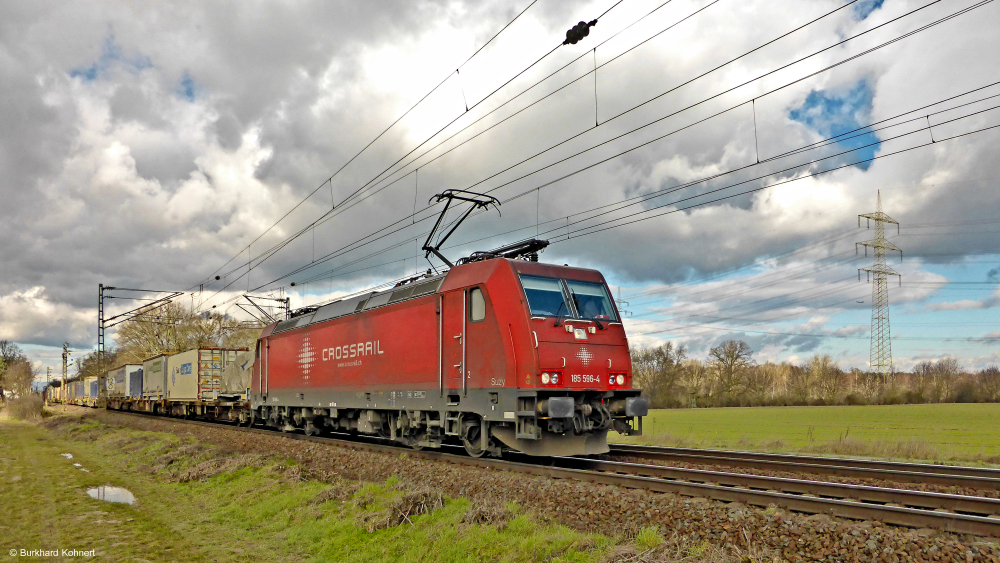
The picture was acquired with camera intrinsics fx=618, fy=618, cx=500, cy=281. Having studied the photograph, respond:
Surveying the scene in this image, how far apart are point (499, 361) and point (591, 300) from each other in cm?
273

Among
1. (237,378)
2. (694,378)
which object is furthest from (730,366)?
(237,378)

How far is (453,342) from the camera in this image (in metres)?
14.0

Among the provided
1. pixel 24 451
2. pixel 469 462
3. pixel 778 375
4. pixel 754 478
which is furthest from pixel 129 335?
pixel 778 375

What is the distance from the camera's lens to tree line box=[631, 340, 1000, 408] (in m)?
59.4

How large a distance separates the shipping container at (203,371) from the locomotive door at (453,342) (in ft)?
72.8

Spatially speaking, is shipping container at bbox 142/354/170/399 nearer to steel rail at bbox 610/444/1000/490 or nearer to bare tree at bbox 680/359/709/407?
steel rail at bbox 610/444/1000/490

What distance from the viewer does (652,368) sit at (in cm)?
7538

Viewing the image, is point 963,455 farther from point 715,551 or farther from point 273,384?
point 273,384

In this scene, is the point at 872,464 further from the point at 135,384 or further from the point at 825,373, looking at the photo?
the point at 825,373

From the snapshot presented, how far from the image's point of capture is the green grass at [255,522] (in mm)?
7641

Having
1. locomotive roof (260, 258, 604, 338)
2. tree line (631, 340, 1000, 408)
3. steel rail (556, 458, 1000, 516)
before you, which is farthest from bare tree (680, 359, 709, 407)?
steel rail (556, 458, 1000, 516)

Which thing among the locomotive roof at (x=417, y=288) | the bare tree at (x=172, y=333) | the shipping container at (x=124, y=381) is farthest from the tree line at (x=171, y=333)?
the locomotive roof at (x=417, y=288)

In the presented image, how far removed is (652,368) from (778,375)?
181 feet

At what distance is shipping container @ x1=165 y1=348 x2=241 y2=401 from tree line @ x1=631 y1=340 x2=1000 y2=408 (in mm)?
29820
